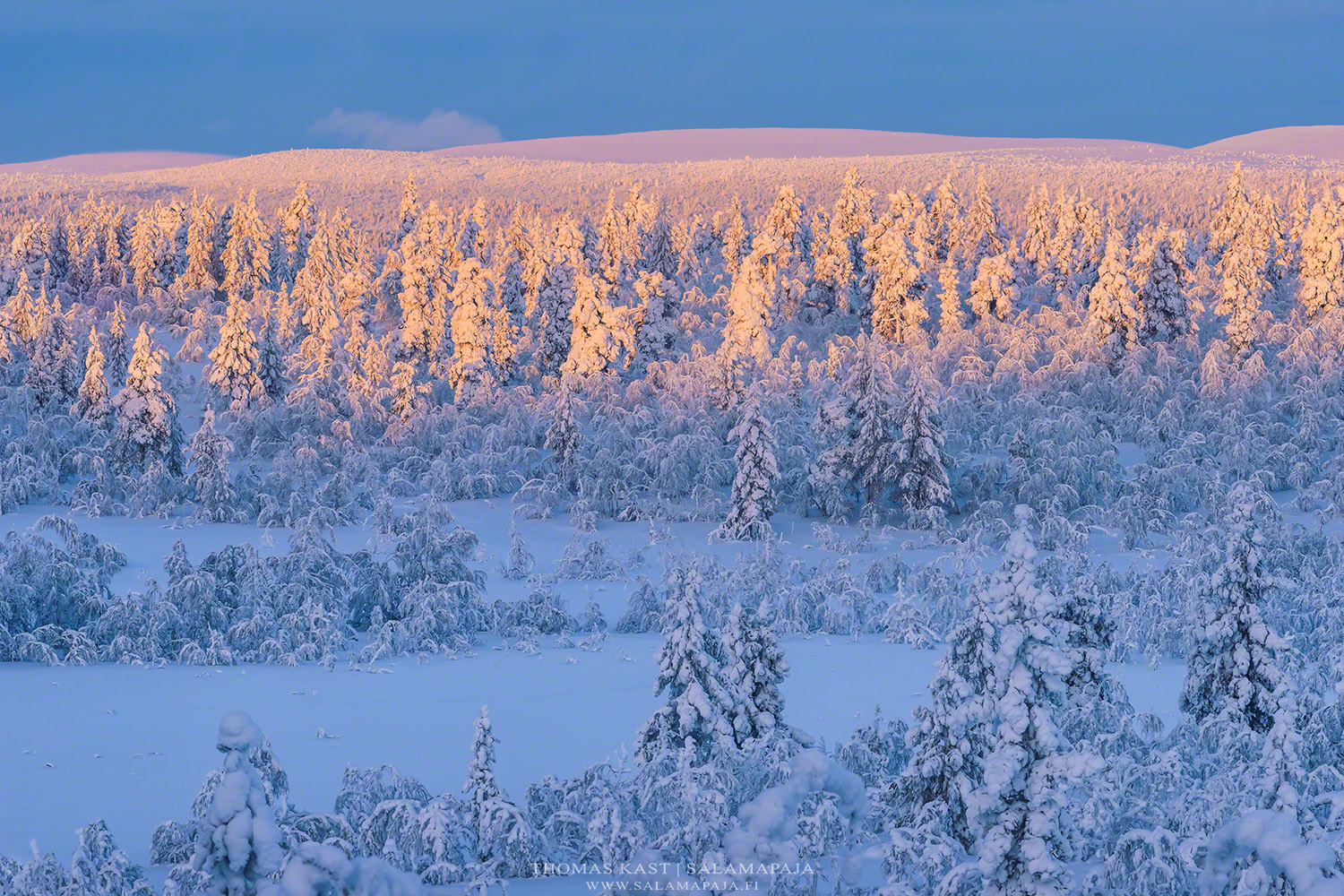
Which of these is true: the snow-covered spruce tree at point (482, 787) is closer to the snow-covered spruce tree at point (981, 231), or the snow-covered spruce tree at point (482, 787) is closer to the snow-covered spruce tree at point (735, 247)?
the snow-covered spruce tree at point (735, 247)

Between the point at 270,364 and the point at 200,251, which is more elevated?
the point at 200,251

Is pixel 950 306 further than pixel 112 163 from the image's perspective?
No

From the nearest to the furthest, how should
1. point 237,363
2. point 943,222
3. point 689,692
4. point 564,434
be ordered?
point 689,692 < point 564,434 < point 237,363 < point 943,222

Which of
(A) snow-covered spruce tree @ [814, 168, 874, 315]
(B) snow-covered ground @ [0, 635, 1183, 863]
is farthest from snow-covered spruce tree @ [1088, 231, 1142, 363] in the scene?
(B) snow-covered ground @ [0, 635, 1183, 863]

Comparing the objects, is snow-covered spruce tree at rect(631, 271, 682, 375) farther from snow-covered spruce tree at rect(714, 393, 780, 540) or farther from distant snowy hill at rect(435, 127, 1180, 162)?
distant snowy hill at rect(435, 127, 1180, 162)

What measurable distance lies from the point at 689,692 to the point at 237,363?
29.3 m

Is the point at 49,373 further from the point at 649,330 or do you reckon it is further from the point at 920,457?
the point at 920,457

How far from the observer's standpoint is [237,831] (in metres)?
6.92

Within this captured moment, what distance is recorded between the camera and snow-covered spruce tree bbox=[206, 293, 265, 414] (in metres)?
36.0

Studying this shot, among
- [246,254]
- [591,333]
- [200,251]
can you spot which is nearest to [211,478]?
[591,333]

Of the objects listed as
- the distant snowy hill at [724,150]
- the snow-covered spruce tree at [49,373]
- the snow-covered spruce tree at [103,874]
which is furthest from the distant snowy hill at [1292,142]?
the snow-covered spruce tree at [103,874]

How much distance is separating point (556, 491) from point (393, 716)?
47.1 feet

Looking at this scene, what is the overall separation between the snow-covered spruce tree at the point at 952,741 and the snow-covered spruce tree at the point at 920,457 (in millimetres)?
17059

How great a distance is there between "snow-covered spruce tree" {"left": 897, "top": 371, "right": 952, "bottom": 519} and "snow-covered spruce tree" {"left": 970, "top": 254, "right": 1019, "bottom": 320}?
762 inches
